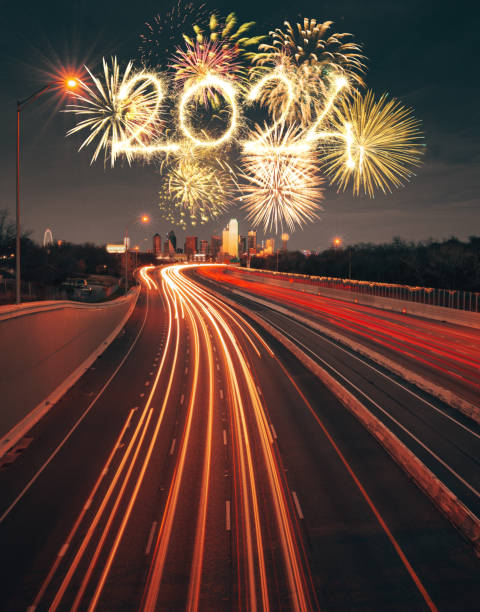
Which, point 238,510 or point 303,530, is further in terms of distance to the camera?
point 238,510

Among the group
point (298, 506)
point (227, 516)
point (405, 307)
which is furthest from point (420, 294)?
point (227, 516)

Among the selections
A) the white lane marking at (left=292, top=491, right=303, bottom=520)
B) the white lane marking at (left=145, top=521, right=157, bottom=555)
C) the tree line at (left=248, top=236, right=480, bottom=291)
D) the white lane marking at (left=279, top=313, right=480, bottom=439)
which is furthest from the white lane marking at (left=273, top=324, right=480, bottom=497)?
the tree line at (left=248, top=236, right=480, bottom=291)

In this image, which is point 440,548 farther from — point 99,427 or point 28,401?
point 28,401

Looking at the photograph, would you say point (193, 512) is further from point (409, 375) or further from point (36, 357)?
point (409, 375)

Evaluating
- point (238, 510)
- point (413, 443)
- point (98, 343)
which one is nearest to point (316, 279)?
point (98, 343)

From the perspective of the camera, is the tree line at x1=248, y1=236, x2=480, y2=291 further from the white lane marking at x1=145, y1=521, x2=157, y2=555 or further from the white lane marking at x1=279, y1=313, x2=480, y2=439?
the white lane marking at x1=145, y1=521, x2=157, y2=555
